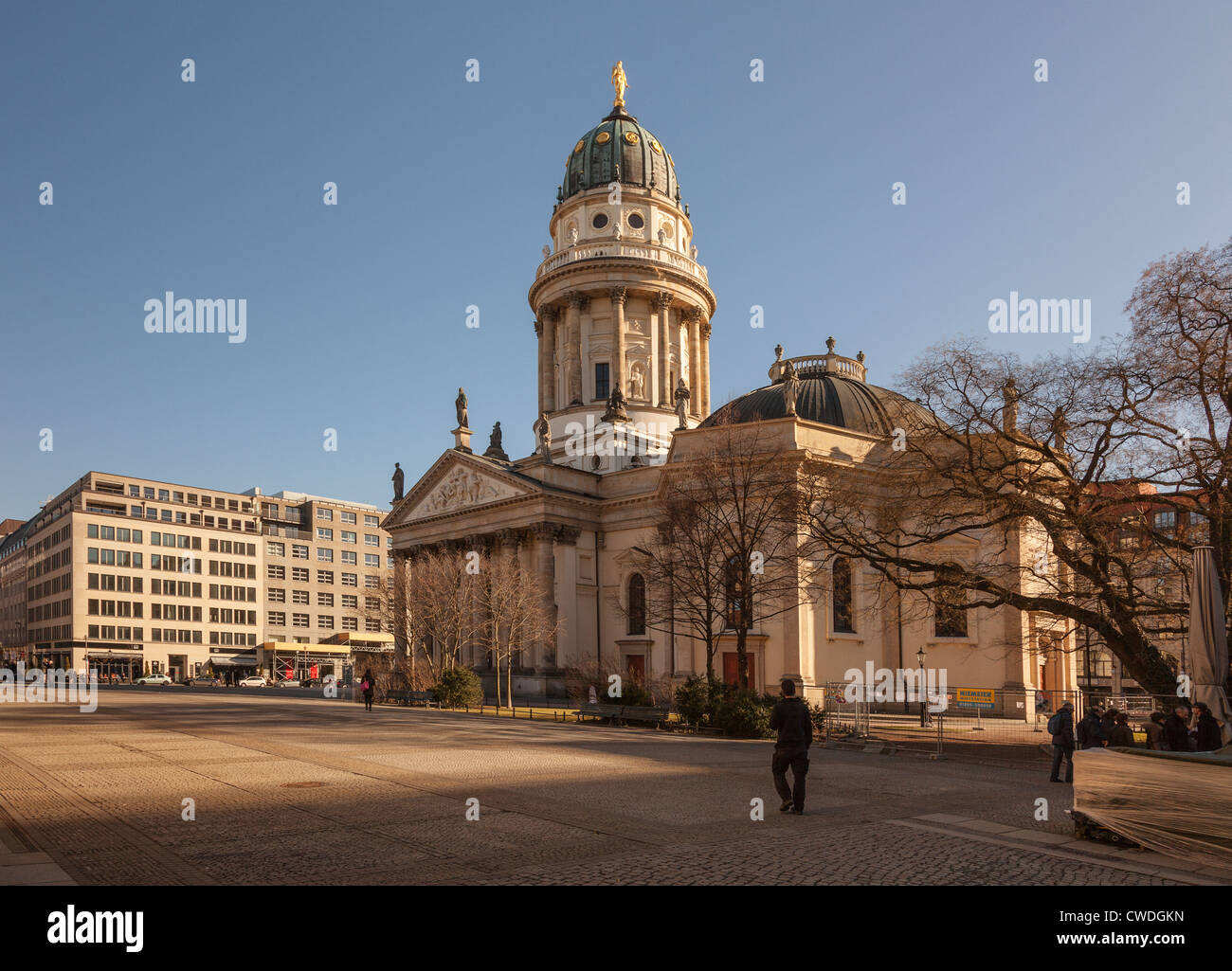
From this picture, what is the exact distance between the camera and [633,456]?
6731 cm

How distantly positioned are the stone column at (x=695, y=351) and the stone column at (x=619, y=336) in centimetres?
674

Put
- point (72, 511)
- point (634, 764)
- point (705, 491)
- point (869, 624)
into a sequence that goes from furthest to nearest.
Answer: point (72, 511) < point (869, 624) < point (705, 491) < point (634, 764)

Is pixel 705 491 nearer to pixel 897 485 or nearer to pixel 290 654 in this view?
pixel 897 485

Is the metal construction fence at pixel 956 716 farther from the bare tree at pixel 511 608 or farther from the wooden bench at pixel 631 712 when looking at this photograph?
the bare tree at pixel 511 608

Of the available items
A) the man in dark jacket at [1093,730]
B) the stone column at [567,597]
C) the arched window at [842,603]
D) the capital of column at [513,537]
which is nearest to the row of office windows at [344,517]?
the capital of column at [513,537]

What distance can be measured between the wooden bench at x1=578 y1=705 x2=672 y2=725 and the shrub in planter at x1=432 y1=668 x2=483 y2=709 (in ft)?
35.4

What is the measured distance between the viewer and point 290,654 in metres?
111

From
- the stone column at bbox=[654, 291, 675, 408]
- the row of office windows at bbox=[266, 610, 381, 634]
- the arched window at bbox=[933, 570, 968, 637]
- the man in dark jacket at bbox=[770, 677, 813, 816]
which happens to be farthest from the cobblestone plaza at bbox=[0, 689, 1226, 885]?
the row of office windows at bbox=[266, 610, 381, 634]

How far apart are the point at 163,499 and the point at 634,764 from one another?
4175 inches

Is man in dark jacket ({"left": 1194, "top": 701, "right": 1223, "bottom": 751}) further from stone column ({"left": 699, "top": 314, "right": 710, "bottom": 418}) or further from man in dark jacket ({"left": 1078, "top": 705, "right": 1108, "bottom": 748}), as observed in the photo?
stone column ({"left": 699, "top": 314, "right": 710, "bottom": 418})

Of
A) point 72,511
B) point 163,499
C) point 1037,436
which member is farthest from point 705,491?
point 163,499

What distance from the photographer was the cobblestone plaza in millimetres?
9797

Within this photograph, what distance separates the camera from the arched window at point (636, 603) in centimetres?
5762

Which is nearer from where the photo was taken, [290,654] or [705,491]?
[705,491]
